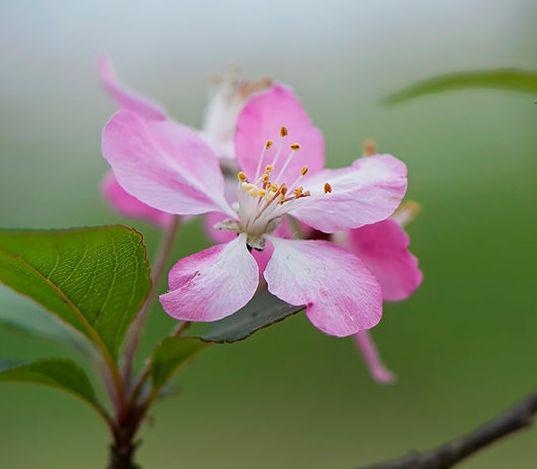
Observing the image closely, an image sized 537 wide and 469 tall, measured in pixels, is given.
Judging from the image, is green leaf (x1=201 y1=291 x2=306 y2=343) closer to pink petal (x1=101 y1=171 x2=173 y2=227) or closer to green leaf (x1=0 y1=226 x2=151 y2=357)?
green leaf (x1=0 y1=226 x2=151 y2=357)

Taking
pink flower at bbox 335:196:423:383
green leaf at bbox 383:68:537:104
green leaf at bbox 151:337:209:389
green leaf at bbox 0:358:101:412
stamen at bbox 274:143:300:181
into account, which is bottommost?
green leaf at bbox 0:358:101:412

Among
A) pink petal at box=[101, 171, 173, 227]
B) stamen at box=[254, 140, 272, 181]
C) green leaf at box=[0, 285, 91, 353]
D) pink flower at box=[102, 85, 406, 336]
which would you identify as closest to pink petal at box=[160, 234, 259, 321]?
pink flower at box=[102, 85, 406, 336]

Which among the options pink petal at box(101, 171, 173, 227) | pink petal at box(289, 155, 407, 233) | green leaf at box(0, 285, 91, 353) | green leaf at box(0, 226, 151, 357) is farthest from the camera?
pink petal at box(101, 171, 173, 227)

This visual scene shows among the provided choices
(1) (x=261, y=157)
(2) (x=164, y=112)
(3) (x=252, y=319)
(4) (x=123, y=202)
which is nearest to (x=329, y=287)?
(3) (x=252, y=319)

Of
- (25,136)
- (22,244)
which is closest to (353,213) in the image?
(22,244)

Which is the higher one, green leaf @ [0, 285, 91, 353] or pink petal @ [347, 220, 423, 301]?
pink petal @ [347, 220, 423, 301]

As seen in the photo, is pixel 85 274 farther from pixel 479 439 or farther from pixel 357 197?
pixel 479 439

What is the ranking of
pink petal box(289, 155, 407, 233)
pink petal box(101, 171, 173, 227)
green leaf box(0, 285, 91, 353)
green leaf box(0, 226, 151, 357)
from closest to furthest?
1. green leaf box(0, 226, 151, 357)
2. pink petal box(289, 155, 407, 233)
3. green leaf box(0, 285, 91, 353)
4. pink petal box(101, 171, 173, 227)
